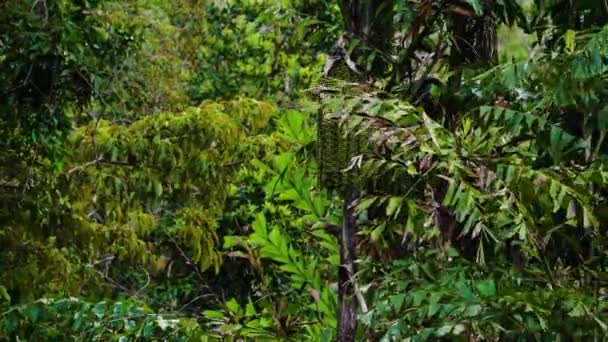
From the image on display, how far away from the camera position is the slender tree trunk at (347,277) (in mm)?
2211

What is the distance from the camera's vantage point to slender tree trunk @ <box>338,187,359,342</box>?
7.25 ft

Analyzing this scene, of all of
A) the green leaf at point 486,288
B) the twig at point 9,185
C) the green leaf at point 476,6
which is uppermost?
the green leaf at point 476,6

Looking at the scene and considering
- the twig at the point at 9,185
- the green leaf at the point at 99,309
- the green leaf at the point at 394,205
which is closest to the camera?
the green leaf at the point at 394,205

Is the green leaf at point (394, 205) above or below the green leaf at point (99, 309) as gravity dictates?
above

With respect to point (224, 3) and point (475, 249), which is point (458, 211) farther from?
point (224, 3)

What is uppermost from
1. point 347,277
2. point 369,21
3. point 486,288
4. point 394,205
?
point 369,21

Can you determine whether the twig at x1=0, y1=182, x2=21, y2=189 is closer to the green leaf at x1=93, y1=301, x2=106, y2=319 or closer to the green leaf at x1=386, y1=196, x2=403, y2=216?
the green leaf at x1=93, y1=301, x2=106, y2=319

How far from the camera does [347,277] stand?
7.25 feet

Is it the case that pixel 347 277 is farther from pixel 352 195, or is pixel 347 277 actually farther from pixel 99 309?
pixel 99 309

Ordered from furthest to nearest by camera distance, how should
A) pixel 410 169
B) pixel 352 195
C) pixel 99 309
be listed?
pixel 99 309, pixel 352 195, pixel 410 169

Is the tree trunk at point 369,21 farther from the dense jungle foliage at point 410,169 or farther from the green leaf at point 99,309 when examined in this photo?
the green leaf at point 99,309

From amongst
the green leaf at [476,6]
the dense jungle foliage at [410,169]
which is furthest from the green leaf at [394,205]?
the green leaf at [476,6]

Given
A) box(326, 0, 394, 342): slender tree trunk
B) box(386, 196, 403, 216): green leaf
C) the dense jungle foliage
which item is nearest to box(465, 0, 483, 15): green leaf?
the dense jungle foliage

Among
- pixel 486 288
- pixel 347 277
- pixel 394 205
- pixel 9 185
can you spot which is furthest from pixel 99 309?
pixel 9 185
